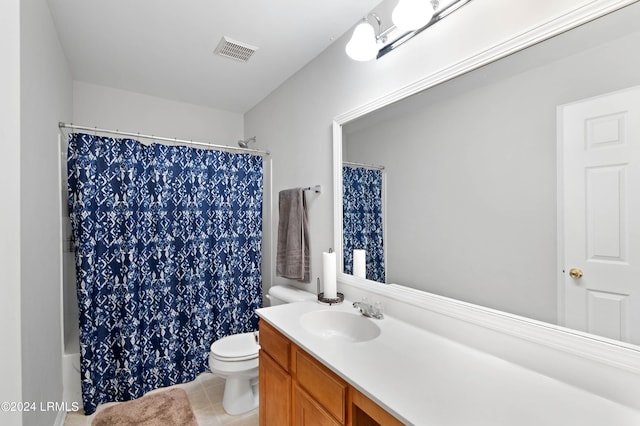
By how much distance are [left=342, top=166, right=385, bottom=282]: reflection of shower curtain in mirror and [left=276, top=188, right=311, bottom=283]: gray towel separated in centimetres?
41

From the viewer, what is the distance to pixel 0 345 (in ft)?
3.00

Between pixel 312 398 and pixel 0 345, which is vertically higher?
pixel 0 345

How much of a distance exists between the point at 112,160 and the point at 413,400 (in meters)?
2.41

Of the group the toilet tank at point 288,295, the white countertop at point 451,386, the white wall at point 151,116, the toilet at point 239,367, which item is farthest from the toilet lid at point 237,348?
the white wall at point 151,116

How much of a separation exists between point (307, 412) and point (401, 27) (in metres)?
1.64

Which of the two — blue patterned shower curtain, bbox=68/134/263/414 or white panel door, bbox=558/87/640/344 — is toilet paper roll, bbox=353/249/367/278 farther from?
blue patterned shower curtain, bbox=68/134/263/414

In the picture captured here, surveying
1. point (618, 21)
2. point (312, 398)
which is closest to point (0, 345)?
point (312, 398)

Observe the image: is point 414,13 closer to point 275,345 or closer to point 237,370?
point 275,345

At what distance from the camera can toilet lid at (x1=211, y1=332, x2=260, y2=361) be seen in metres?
1.91

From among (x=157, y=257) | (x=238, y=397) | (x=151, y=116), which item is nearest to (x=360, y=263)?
(x=238, y=397)

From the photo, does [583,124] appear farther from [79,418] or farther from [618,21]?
[79,418]

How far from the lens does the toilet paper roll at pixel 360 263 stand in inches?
66.4

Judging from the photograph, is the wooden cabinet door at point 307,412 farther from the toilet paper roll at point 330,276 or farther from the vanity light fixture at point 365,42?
the vanity light fixture at point 365,42

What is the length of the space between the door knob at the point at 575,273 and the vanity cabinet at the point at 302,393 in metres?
0.70
